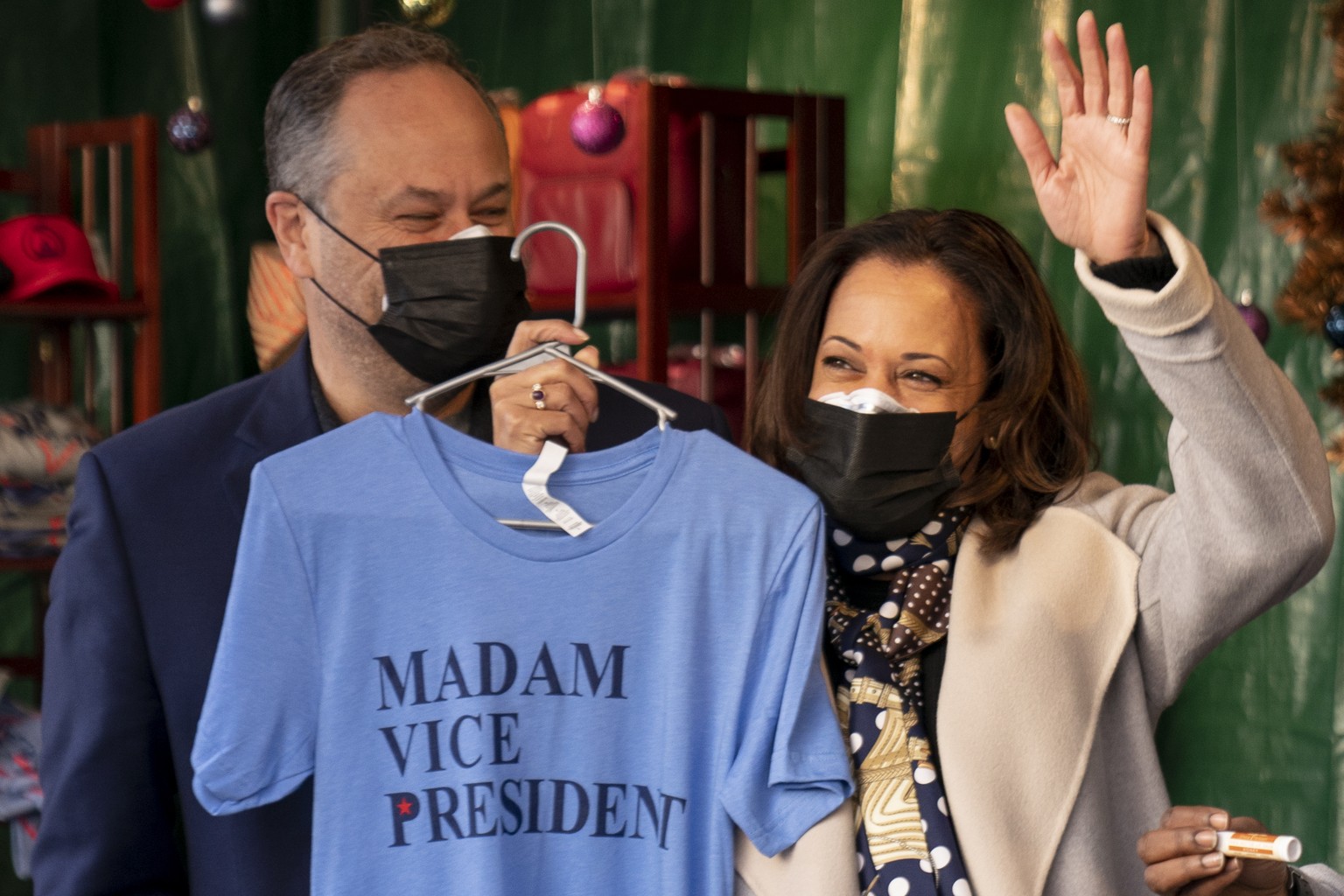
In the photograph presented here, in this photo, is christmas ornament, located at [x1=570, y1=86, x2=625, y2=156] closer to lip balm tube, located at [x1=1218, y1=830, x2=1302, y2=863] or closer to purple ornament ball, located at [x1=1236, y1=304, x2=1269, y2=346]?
purple ornament ball, located at [x1=1236, y1=304, x2=1269, y2=346]

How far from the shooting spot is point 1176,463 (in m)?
1.62

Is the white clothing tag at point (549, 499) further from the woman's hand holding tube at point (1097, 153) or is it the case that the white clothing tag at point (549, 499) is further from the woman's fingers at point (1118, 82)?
the woman's fingers at point (1118, 82)

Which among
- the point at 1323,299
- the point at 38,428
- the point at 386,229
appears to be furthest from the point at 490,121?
the point at 38,428

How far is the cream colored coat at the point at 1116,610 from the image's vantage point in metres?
1.49

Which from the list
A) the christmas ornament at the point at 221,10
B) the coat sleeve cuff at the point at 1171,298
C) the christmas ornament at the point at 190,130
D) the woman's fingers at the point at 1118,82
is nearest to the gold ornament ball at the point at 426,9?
the christmas ornament at the point at 221,10

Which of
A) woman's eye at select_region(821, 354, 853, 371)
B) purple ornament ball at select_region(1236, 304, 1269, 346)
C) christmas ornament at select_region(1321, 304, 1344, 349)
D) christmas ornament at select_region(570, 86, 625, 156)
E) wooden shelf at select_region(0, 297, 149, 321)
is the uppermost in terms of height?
christmas ornament at select_region(570, 86, 625, 156)

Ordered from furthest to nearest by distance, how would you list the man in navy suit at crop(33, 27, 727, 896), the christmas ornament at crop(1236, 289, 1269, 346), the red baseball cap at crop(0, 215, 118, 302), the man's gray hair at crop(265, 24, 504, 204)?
the red baseball cap at crop(0, 215, 118, 302) < the christmas ornament at crop(1236, 289, 1269, 346) < the man's gray hair at crop(265, 24, 504, 204) < the man in navy suit at crop(33, 27, 727, 896)

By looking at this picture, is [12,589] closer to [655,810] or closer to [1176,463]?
[655,810]

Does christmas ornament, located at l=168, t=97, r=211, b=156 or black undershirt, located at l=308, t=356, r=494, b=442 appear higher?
christmas ornament, located at l=168, t=97, r=211, b=156

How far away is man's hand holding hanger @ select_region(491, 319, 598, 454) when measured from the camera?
1576 millimetres

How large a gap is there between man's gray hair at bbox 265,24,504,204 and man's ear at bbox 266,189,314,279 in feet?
0.06

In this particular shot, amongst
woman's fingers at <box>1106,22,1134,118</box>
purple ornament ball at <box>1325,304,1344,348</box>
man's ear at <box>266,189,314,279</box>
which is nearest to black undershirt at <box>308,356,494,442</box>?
man's ear at <box>266,189,314,279</box>

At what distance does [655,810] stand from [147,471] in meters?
0.75

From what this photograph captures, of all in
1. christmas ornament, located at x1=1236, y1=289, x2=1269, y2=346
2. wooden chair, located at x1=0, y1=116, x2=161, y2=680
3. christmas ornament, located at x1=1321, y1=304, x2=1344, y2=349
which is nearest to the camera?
christmas ornament, located at x1=1321, y1=304, x2=1344, y2=349
